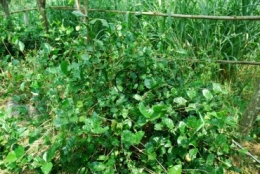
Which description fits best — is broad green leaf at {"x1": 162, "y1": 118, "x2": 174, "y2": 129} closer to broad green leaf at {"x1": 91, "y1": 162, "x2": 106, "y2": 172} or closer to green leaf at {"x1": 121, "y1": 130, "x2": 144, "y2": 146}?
green leaf at {"x1": 121, "y1": 130, "x2": 144, "y2": 146}

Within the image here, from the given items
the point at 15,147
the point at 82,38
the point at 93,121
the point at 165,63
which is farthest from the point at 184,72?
the point at 15,147

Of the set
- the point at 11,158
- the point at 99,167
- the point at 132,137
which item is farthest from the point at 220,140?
the point at 11,158

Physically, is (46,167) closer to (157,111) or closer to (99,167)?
(99,167)

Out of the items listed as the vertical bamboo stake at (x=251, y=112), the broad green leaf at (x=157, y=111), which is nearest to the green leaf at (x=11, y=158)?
the broad green leaf at (x=157, y=111)

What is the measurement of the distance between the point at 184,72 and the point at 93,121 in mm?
814

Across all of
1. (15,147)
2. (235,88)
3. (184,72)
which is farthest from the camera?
(235,88)

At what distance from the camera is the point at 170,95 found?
4.01 ft

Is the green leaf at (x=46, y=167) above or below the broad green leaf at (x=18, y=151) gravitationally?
below

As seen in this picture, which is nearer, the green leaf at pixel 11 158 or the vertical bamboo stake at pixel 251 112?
the green leaf at pixel 11 158

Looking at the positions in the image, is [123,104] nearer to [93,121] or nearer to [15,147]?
[93,121]

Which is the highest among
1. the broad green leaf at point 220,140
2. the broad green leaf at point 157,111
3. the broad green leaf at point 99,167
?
the broad green leaf at point 157,111

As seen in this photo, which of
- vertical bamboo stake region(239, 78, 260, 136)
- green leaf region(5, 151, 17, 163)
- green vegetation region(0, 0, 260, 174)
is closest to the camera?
green leaf region(5, 151, 17, 163)

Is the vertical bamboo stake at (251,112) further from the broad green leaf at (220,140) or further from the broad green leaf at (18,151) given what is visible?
the broad green leaf at (18,151)

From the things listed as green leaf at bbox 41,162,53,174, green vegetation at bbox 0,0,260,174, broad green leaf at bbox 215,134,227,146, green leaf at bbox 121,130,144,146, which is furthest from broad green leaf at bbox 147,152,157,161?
green leaf at bbox 41,162,53,174
